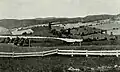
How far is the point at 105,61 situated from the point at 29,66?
814 centimetres

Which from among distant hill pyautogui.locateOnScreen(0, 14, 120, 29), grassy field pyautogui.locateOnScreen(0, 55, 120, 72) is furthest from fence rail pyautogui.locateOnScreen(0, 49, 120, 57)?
distant hill pyautogui.locateOnScreen(0, 14, 120, 29)

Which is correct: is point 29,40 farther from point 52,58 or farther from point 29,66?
point 29,66

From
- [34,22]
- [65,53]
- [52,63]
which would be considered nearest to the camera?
[52,63]

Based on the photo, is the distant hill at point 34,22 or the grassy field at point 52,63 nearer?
the grassy field at point 52,63

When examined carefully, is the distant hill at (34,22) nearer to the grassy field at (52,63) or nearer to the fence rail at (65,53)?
the fence rail at (65,53)

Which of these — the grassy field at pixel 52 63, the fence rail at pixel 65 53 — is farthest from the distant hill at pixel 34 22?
the grassy field at pixel 52 63

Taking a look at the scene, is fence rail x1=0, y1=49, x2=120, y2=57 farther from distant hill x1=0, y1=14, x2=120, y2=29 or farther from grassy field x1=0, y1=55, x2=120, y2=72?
distant hill x1=0, y1=14, x2=120, y2=29

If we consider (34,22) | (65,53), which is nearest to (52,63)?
(65,53)

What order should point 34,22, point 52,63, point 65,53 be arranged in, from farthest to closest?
point 34,22 < point 65,53 < point 52,63

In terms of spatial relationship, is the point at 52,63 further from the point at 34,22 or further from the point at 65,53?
the point at 34,22

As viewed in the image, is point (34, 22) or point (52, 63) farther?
point (34, 22)

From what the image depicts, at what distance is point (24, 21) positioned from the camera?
48.2 metres

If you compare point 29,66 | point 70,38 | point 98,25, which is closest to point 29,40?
point 70,38

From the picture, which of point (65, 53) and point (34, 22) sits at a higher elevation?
point (34, 22)
